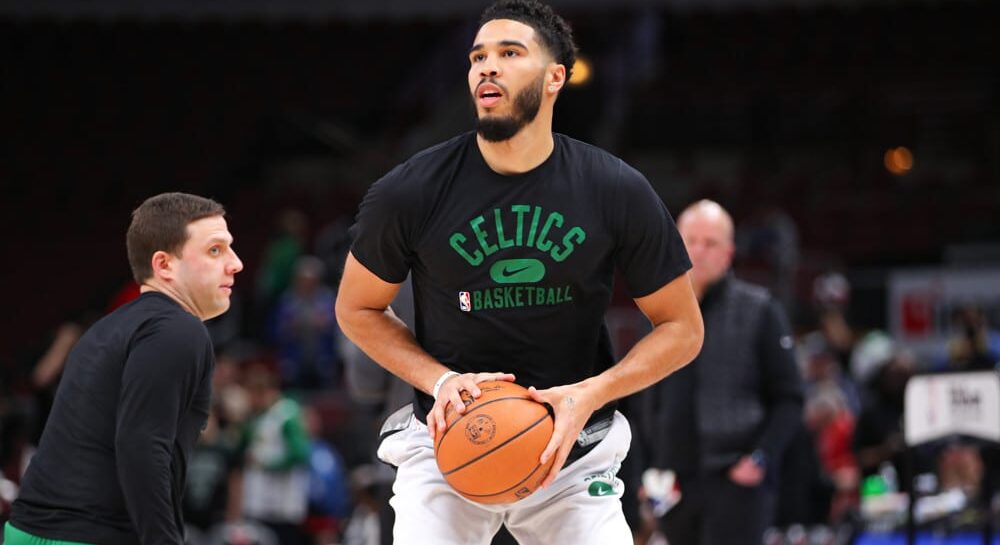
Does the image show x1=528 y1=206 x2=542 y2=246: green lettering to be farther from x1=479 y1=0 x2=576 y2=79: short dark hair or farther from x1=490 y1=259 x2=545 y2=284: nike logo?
x1=479 y1=0 x2=576 y2=79: short dark hair

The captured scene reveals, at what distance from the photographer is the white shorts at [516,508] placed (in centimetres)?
411

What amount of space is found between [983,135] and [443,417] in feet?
63.3

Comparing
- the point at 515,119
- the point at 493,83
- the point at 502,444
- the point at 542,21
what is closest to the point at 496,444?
the point at 502,444

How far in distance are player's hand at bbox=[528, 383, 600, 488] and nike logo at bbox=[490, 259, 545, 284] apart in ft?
1.07

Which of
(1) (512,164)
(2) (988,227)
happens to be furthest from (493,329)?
(2) (988,227)

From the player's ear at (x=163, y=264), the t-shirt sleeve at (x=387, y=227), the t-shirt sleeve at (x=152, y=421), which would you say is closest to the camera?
the t-shirt sleeve at (x=152, y=421)

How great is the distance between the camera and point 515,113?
4.08m

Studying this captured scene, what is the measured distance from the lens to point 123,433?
Result: 13.2ft

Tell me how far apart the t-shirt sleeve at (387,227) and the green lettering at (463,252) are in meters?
0.13

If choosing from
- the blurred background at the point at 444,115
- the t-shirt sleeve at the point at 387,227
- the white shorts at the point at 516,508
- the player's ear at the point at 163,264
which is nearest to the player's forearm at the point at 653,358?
the white shorts at the point at 516,508

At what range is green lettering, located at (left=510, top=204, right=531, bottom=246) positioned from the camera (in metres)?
4.05

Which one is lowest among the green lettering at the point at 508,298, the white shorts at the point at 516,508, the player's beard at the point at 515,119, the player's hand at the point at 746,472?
the player's hand at the point at 746,472

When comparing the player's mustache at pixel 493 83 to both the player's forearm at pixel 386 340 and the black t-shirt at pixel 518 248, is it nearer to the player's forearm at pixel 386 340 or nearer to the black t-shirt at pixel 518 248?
the black t-shirt at pixel 518 248

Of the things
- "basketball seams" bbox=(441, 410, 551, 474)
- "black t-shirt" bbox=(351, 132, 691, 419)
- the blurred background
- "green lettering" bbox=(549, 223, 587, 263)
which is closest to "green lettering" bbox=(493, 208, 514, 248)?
"black t-shirt" bbox=(351, 132, 691, 419)
